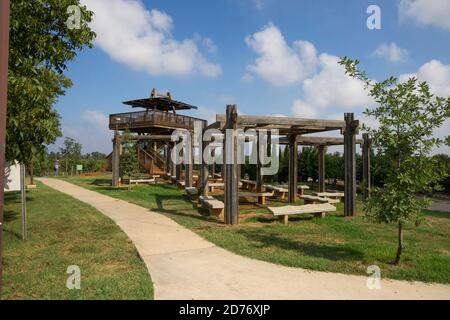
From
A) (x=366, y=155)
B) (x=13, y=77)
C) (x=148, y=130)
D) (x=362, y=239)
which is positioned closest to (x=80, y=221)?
(x=13, y=77)

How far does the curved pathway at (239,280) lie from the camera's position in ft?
14.6

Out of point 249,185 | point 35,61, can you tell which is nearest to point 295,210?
point 35,61

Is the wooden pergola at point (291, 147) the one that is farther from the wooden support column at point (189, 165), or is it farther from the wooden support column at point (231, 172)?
the wooden support column at point (189, 165)

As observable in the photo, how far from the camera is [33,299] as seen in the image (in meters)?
4.25

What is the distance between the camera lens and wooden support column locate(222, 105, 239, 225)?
9.29 metres

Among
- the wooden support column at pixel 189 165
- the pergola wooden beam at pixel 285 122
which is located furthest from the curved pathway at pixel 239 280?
the wooden support column at pixel 189 165

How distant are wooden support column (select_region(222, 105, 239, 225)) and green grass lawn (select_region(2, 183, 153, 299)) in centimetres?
288

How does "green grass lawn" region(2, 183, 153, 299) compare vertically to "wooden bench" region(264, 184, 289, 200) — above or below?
below

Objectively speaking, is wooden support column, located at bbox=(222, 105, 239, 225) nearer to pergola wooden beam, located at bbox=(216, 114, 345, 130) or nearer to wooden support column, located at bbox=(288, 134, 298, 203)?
pergola wooden beam, located at bbox=(216, 114, 345, 130)

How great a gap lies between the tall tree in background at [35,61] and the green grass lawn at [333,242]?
4025mm

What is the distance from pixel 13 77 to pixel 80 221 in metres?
5.48

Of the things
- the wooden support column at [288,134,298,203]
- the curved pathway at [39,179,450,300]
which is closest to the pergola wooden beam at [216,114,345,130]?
the wooden support column at [288,134,298,203]

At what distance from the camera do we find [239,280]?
4922mm

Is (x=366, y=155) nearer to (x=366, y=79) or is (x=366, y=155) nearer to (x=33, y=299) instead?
(x=366, y=79)
